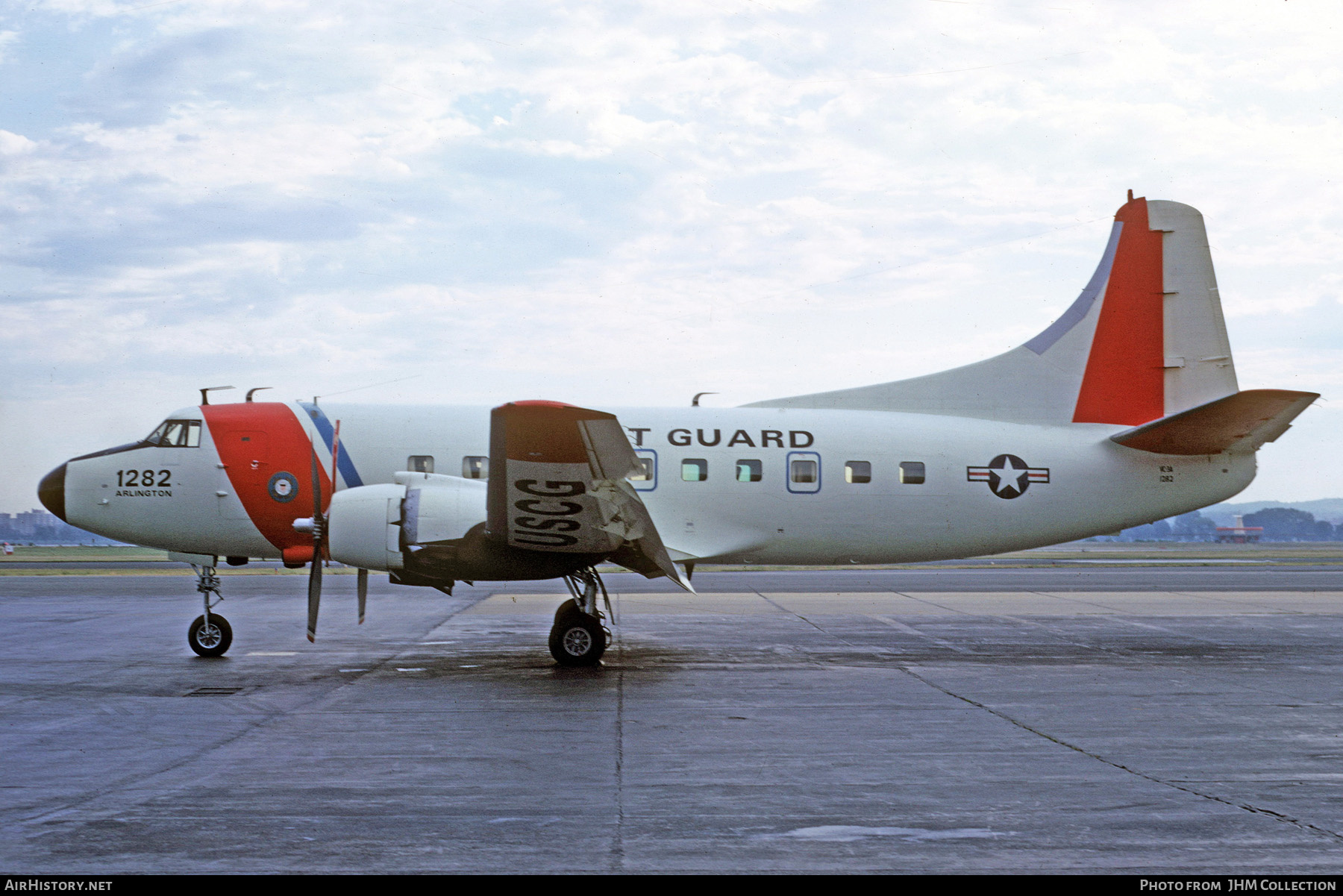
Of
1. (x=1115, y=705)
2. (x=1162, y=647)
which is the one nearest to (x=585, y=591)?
(x=1115, y=705)

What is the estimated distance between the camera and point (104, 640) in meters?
15.5

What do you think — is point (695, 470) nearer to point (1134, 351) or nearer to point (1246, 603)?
point (1134, 351)

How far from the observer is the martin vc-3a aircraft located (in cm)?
1261

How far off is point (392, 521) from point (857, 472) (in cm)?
706

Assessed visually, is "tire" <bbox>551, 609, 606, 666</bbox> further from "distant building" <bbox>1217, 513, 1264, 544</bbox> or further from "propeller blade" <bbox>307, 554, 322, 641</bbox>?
"distant building" <bbox>1217, 513, 1264, 544</bbox>

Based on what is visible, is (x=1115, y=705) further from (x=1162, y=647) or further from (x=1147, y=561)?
(x=1147, y=561)

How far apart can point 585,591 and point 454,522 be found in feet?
6.76

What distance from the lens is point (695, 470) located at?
48.1ft

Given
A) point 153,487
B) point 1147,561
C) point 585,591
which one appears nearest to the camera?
point 585,591

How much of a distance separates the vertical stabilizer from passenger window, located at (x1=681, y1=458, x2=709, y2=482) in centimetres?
184

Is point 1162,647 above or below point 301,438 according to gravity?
below

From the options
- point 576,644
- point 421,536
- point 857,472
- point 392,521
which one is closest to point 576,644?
point 576,644

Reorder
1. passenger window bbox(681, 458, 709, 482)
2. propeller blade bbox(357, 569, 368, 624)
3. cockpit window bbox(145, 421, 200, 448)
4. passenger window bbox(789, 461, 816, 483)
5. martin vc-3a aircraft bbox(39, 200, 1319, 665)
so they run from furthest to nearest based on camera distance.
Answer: passenger window bbox(789, 461, 816, 483) → passenger window bbox(681, 458, 709, 482) → cockpit window bbox(145, 421, 200, 448) → propeller blade bbox(357, 569, 368, 624) → martin vc-3a aircraft bbox(39, 200, 1319, 665)

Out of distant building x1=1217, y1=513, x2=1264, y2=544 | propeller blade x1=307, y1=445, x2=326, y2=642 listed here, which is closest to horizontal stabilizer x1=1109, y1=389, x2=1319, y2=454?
propeller blade x1=307, y1=445, x2=326, y2=642
